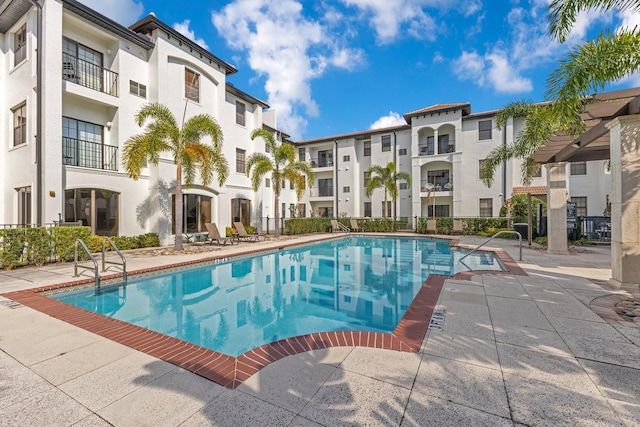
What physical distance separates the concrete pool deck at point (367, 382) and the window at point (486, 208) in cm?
2124

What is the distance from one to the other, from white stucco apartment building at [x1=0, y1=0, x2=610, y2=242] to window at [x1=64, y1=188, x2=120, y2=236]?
4cm

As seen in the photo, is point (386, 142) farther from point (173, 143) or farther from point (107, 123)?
point (107, 123)

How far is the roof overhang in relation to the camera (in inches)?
231

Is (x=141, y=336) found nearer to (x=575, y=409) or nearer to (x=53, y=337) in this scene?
(x=53, y=337)

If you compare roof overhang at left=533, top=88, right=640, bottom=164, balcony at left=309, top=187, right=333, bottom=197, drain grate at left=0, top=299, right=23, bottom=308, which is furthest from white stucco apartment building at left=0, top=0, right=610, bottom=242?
roof overhang at left=533, top=88, right=640, bottom=164

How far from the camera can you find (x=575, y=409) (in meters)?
2.28

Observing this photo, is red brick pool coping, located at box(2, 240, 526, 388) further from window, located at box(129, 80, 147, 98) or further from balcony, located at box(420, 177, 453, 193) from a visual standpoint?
balcony, located at box(420, 177, 453, 193)

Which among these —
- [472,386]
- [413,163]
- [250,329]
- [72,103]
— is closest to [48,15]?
[72,103]

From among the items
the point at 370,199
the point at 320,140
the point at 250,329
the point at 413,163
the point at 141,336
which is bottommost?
the point at 250,329

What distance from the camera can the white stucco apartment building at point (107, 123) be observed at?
11.1 meters

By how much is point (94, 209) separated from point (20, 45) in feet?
25.5

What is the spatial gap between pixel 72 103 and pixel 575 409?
1717 cm

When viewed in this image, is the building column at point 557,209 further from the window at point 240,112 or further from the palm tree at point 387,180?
the window at point 240,112

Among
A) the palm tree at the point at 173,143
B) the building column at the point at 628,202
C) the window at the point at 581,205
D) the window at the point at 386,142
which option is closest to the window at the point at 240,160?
the palm tree at the point at 173,143
